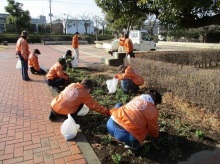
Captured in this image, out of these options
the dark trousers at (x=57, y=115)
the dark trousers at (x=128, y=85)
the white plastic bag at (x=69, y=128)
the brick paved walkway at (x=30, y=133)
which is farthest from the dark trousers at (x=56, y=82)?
the white plastic bag at (x=69, y=128)

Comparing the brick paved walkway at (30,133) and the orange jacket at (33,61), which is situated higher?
the orange jacket at (33,61)

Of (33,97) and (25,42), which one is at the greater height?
(25,42)

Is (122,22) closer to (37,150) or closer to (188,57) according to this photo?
A: (188,57)

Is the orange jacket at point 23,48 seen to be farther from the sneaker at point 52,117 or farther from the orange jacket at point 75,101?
the orange jacket at point 75,101

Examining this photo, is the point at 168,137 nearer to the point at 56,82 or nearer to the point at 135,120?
the point at 135,120

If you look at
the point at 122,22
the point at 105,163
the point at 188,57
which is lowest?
the point at 105,163

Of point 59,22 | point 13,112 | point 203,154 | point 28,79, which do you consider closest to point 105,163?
point 203,154

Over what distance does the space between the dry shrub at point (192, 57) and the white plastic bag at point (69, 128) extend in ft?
22.4

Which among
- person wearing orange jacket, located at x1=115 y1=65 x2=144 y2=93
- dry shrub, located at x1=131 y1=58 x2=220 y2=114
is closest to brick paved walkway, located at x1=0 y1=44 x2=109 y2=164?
person wearing orange jacket, located at x1=115 y1=65 x2=144 y2=93

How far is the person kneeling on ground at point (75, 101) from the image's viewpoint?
14.3 ft

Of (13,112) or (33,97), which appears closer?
(13,112)

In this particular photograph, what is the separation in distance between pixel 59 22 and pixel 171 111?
217 ft

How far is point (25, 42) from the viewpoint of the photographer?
8.52m

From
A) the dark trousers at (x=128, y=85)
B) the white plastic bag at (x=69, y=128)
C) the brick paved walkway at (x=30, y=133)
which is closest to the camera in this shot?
the brick paved walkway at (x=30, y=133)
